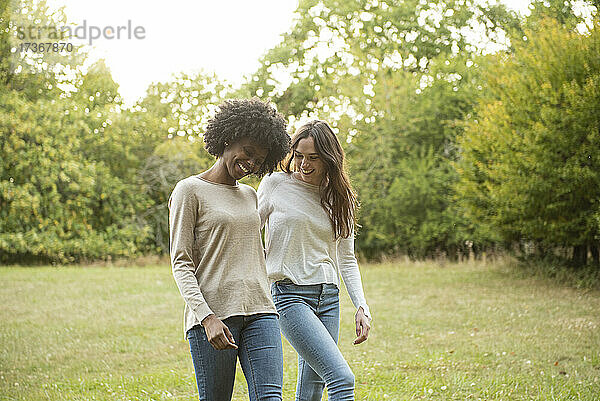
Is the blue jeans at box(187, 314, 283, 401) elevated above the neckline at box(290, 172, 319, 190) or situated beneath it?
situated beneath

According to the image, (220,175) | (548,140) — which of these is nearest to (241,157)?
(220,175)

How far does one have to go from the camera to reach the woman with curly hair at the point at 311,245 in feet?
10.6

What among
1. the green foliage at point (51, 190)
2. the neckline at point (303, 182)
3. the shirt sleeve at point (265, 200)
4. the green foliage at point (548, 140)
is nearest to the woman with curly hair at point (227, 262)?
the shirt sleeve at point (265, 200)

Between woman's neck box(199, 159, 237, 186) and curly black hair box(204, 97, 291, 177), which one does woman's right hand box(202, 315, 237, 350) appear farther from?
curly black hair box(204, 97, 291, 177)

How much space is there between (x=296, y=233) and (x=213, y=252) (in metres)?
0.69

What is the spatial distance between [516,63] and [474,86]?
5.11 meters

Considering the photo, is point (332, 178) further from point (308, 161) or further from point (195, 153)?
point (195, 153)

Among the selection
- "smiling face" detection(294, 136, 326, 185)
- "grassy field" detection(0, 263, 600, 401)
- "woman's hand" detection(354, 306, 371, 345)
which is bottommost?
"grassy field" detection(0, 263, 600, 401)

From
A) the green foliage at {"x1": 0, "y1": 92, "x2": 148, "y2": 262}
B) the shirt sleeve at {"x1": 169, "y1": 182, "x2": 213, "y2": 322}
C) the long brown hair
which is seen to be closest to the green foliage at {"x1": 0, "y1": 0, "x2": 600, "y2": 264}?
the green foliage at {"x1": 0, "y1": 92, "x2": 148, "y2": 262}

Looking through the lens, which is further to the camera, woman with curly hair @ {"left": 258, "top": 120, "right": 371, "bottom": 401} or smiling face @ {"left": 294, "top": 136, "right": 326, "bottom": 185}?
smiling face @ {"left": 294, "top": 136, "right": 326, "bottom": 185}

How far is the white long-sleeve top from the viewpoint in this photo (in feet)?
10.9

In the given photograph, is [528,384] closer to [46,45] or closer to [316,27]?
[46,45]

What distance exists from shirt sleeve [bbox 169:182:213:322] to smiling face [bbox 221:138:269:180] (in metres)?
0.22

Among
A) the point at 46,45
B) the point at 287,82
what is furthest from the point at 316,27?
the point at 46,45
